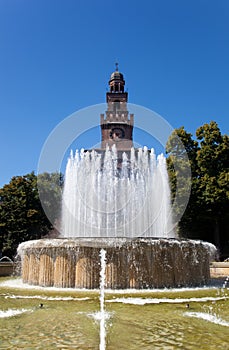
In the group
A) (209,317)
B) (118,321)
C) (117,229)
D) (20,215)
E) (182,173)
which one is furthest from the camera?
(20,215)

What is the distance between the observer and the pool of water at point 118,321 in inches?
155

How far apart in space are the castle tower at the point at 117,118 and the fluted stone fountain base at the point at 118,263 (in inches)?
1451

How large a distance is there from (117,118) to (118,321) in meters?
44.9

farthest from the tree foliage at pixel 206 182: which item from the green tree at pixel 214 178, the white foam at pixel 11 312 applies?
the white foam at pixel 11 312

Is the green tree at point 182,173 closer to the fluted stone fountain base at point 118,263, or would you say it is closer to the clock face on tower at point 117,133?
the fluted stone fountain base at point 118,263

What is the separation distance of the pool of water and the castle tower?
3928 cm

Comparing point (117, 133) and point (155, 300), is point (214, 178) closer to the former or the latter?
point (155, 300)

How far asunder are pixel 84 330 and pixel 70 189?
16.8 meters

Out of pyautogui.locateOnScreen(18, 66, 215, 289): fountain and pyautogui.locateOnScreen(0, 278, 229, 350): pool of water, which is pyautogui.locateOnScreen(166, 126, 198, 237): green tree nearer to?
pyautogui.locateOnScreen(18, 66, 215, 289): fountain

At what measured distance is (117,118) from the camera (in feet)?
160

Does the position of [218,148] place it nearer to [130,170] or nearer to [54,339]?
[130,170]

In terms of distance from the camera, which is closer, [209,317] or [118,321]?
[118,321]

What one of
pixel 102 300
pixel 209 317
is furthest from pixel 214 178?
pixel 209 317

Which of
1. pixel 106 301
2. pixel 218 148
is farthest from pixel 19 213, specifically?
pixel 106 301
